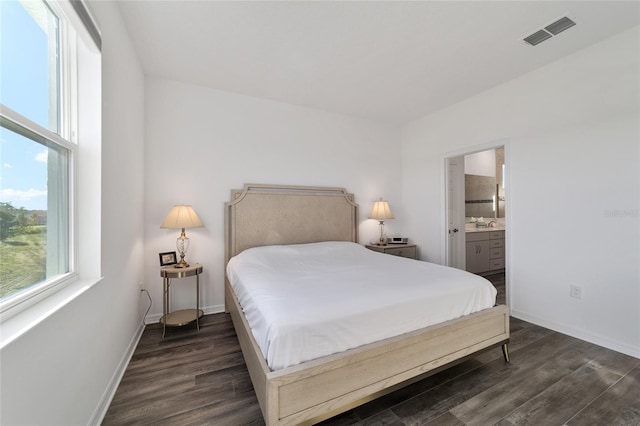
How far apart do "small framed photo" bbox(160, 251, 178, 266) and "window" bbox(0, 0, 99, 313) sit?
1388 millimetres

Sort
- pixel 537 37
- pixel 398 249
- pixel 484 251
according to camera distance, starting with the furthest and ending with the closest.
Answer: pixel 484 251 < pixel 398 249 < pixel 537 37

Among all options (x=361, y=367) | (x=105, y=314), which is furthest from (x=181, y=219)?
(x=361, y=367)

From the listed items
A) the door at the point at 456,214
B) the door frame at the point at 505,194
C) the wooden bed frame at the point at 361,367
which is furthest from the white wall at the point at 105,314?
the door at the point at 456,214

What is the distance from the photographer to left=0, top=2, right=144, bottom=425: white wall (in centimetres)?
91

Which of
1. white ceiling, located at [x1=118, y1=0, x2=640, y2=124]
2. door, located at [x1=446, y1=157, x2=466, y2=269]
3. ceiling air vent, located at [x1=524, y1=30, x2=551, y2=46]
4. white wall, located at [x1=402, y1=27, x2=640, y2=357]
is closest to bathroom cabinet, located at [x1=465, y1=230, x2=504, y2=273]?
door, located at [x1=446, y1=157, x2=466, y2=269]

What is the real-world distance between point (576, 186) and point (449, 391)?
226cm

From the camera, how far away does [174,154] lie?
296 cm

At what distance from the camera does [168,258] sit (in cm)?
281

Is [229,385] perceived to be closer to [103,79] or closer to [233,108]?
[103,79]

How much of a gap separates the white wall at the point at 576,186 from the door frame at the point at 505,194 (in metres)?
0.02

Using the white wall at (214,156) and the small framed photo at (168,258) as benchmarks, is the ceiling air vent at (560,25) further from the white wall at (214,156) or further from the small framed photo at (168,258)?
the small framed photo at (168,258)

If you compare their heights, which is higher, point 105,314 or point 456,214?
point 456,214

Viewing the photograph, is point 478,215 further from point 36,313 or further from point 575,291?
point 36,313

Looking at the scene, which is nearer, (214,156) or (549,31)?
(549,31)
